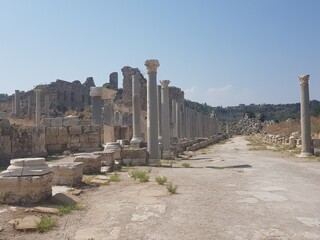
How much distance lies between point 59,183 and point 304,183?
20.7ft

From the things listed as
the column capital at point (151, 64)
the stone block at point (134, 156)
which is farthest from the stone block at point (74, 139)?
the column capital at point (151, 64)

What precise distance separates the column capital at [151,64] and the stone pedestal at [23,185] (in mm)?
9401

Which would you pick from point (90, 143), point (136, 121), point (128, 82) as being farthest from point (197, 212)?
point (128, 82)

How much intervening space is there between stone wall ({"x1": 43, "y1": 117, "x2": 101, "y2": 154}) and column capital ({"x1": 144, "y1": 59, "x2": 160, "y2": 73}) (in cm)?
672

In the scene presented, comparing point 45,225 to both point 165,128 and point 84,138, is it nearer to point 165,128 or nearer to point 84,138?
point 165,128

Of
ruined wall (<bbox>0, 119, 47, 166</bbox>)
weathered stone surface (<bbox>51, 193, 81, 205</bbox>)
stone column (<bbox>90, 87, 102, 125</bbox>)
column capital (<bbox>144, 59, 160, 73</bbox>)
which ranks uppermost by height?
column capital (<bbox>144, 59, 160, 73</bbox>)

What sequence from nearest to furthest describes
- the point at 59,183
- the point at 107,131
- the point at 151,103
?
the point at 59,183, the point at 151,103, the point at 107,131

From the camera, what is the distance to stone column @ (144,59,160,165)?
15.5 m

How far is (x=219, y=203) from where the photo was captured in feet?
23.6

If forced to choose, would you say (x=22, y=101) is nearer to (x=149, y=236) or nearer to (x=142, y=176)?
(x=142, y=176)

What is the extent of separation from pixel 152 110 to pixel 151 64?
1.93 metres

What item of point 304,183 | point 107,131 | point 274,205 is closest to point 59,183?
point 274,205

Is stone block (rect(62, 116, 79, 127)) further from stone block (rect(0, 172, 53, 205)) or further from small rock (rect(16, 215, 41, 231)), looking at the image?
small rock (rect(16, 215, 41, 231))

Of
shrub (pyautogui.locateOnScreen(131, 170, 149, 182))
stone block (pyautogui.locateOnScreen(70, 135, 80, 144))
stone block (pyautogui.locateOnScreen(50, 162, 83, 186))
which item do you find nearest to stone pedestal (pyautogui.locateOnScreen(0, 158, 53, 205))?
A: stone block (pyautogui.locateOnScreen(50, 162, 83, 186))
